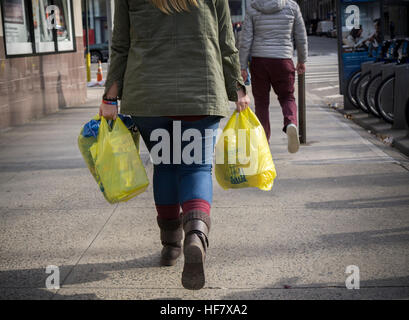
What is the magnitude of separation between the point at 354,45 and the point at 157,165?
8524mm

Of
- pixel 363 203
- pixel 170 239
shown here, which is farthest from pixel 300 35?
pixel 170 239

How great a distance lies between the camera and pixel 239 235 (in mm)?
4219

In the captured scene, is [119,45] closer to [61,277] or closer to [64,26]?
[61,277]

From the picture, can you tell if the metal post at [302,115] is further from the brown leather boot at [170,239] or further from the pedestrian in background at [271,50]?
the brown leather boot at [170,239]

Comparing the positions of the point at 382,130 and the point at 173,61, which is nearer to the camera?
the point at 173,61

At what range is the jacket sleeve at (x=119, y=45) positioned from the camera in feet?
10.3

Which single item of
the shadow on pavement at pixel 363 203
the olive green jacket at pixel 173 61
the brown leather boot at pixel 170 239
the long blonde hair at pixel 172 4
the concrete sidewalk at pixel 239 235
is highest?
the long blonde hair at pixel 172 4

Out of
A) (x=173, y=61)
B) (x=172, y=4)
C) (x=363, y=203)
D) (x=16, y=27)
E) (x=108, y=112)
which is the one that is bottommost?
(x=363, y=203)

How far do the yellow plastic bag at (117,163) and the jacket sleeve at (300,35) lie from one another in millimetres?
3971

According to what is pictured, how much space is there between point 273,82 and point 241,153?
10.7 feet

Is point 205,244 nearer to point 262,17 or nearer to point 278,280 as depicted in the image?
point 278,280

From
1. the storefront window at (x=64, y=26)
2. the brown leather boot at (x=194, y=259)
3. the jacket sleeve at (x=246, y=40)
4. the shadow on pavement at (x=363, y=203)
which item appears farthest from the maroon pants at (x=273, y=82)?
the storefront window at (x=64, y=26)

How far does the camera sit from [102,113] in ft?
10.8

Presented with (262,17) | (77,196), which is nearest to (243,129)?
(77,196)
